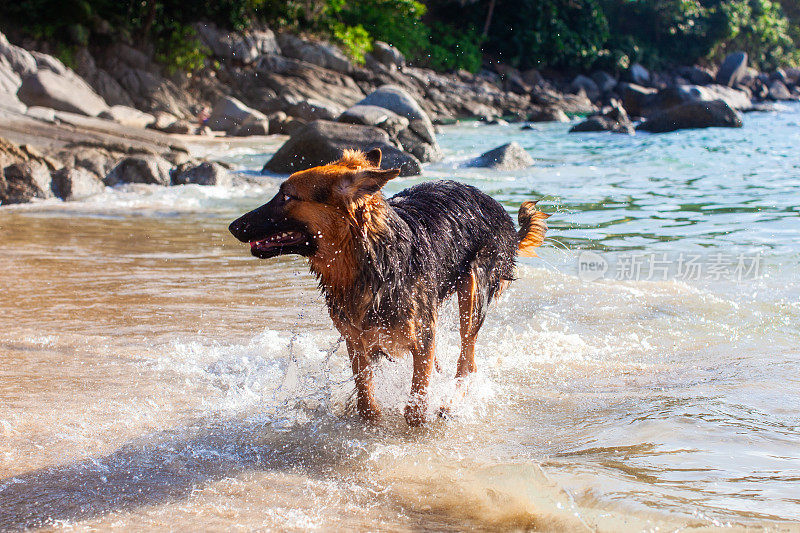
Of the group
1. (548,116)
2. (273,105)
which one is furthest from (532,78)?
(273,105)

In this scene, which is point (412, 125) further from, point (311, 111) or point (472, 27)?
point (472, 27)

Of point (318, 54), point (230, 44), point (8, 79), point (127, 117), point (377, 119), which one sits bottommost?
point (127, 117)

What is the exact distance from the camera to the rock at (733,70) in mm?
42688

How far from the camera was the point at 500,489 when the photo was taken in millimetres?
3312

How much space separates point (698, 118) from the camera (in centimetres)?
2436

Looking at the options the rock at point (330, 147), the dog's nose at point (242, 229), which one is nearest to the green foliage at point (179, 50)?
the rock at point (330, 147)

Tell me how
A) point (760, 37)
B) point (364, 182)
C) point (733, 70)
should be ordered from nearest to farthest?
point (364, 182), point (733, 70), point (760, 37)

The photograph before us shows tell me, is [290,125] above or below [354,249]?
below

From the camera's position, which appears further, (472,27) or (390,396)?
(472,27)

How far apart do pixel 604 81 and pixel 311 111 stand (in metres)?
24.9

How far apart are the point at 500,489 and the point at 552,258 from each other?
17.5 ft

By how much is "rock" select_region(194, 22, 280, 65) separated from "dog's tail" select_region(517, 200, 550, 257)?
25704 mm

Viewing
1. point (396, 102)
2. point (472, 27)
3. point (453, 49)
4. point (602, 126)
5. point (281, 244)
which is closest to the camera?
point (281, 244)

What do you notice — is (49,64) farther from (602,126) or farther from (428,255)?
(428,255)
